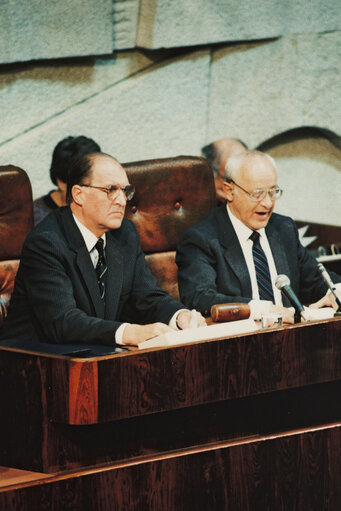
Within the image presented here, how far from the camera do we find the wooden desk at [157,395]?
1.92m

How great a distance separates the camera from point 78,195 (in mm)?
2650

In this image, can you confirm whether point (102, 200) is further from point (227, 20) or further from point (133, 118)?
point (227, 20)

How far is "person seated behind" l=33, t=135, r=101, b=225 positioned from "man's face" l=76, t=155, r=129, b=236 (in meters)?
0.77

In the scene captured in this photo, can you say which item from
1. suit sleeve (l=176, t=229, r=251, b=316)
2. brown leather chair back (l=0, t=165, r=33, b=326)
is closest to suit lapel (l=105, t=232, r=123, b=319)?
suit sleeve (l=176, t=229, r=251, b=316)

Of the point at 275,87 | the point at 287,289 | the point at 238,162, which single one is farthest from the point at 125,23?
the point at 287,289

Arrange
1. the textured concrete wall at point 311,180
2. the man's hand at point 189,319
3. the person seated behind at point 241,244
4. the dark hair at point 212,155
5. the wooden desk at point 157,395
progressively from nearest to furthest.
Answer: the wooden desk at point 157,395, the man's hand at point 189,319, the person seated behind at point 241,244, the dark hair at point 212,155, the textured concrete wall at point 311,180

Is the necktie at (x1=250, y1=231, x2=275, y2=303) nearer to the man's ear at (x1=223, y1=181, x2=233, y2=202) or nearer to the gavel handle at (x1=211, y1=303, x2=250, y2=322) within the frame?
the man's ear at (x1=223, y1=181, x2=233, y2=202)

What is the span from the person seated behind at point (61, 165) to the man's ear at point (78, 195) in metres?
0.76

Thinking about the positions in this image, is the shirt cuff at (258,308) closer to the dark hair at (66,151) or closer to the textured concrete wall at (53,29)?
the dark hair at (66,151)

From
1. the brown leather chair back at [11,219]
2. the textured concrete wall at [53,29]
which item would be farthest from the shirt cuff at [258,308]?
the textured concrete wall at [53,29]

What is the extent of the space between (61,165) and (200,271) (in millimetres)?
883

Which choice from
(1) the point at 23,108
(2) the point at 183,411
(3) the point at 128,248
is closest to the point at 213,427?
(2) the point at 183,411

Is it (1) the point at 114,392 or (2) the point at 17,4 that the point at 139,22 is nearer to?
(2) the point at 17,4

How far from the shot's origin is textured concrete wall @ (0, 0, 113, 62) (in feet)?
11.4
